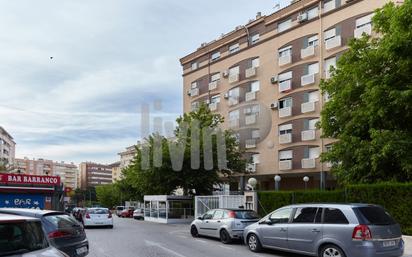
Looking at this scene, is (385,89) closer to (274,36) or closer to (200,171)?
(200,171)

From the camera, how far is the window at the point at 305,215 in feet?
42.8

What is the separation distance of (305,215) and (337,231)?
57.9 inches

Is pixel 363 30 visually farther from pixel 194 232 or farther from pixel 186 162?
pixel 194 232

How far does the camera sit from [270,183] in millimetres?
46438

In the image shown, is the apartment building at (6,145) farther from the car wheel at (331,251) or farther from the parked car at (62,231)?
the car wheel at (331,251)

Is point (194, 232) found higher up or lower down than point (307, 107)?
lower down

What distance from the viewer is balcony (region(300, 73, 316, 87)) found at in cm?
4116

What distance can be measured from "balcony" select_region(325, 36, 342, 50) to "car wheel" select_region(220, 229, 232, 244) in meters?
25.7

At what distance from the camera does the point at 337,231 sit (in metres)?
12.0

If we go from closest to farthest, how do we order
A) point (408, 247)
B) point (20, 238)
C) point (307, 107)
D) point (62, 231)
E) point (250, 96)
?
point (20, 238)
point (62, 231)
point (408, 247)
point (307, 107)
point (250, 96)

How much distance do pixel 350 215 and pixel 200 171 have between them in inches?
984

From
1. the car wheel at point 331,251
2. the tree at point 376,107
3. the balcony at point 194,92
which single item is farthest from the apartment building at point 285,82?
the car wheel at point 331,251

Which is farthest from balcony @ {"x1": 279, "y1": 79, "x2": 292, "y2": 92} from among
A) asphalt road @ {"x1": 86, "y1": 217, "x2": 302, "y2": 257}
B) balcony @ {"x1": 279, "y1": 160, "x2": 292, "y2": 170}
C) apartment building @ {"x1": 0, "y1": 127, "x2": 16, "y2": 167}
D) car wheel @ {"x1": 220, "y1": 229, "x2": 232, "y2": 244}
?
apartment building @ {"x1": 0, "y1": 127, "x2": 16, "y2": 167}

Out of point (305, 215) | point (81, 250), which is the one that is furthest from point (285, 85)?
point (81, 250)
